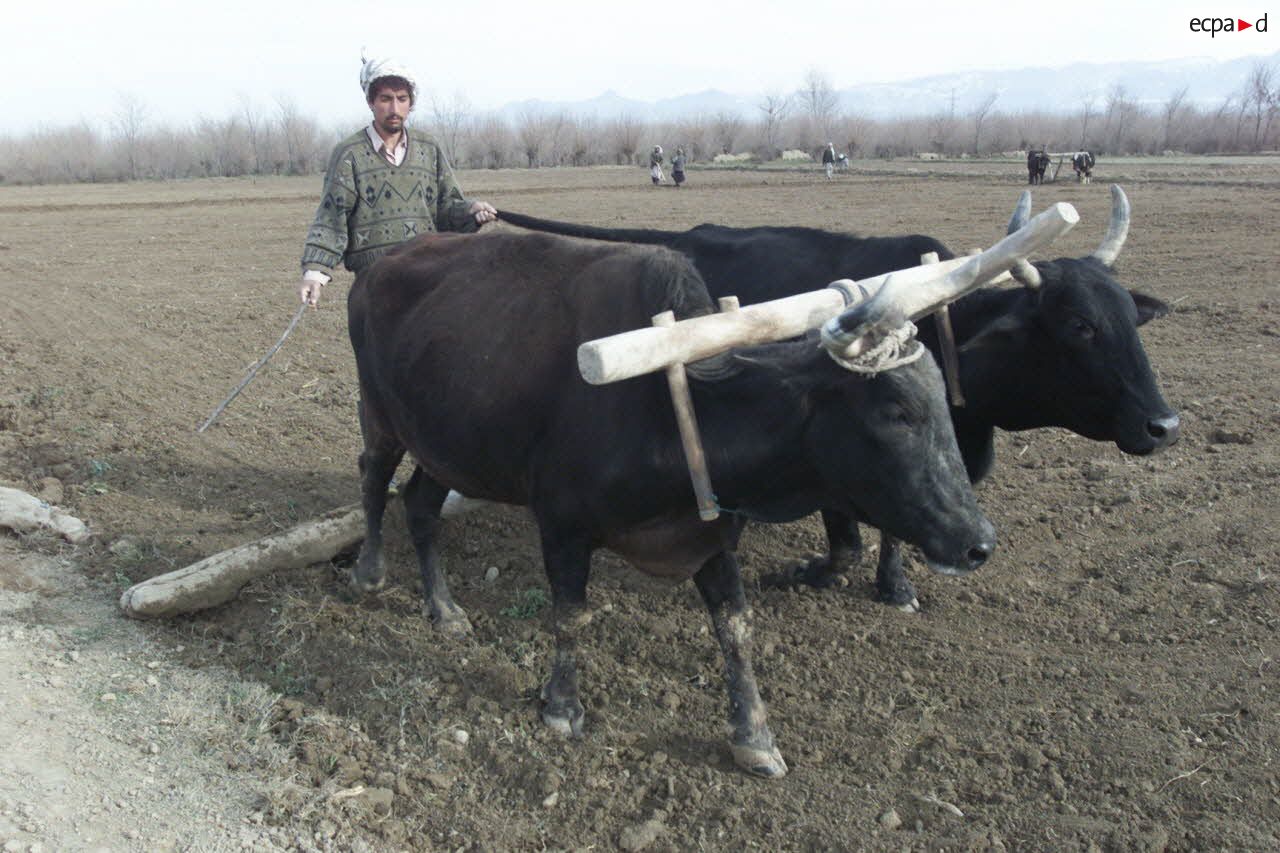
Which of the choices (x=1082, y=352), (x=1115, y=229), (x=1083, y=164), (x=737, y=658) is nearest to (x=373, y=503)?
(x=737, y=658)

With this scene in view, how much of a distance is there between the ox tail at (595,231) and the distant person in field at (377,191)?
0.55ft

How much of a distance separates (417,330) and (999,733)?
112 inches

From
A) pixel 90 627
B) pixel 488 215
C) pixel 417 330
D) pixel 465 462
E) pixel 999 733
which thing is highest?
pixel 488 215

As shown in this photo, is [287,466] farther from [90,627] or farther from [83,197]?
[83,197]

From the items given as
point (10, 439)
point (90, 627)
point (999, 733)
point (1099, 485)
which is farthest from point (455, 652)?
point (10, 439)

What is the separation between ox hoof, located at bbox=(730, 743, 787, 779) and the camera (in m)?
3.64

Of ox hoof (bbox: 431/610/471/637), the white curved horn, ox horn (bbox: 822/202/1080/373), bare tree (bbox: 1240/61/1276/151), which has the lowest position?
ox hoof (bbox: 431/610/471/637)

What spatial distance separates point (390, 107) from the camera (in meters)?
5.23

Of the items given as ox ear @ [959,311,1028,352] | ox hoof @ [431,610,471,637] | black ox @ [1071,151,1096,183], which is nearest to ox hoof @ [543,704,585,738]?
ox hoof @ [431,610,471,637]

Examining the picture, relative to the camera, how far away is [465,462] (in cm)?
415

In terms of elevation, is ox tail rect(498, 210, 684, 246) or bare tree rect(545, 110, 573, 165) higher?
bare tree rect(545, 110, 573, 165)

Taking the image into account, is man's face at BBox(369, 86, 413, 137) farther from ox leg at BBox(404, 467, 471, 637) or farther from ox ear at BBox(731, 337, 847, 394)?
ox ear at BBox(731, 337, 847, 394)

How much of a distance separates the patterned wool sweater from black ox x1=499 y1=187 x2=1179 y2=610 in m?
1.92

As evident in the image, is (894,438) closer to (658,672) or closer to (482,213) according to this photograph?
(658,672)
